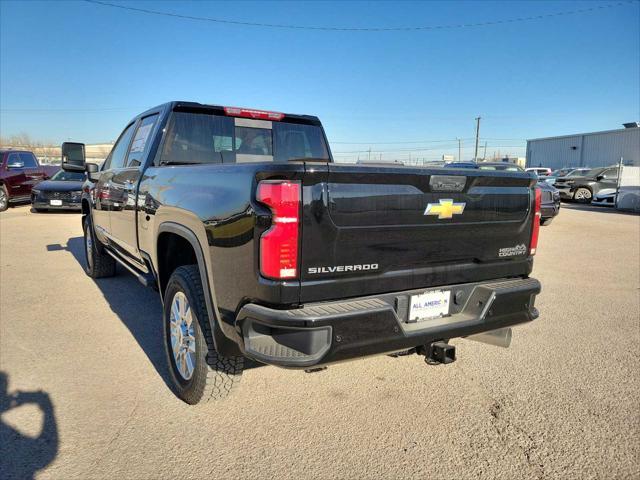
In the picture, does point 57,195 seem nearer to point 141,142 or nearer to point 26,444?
point 141,142

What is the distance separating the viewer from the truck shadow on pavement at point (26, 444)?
2.35 m

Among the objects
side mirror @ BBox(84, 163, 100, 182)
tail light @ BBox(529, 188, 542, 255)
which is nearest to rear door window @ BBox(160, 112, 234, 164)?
side mirror @ BBox(84, 163, 100, 182)

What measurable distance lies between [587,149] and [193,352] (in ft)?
150

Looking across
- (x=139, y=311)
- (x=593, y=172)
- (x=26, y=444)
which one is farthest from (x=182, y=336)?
(x=593, y=172)

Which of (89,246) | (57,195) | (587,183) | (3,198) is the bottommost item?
(89,246)

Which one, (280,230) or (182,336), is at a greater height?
(280,230)

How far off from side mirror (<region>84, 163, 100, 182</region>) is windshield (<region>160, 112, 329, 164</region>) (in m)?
2.01

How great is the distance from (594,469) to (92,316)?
4529 millimetres

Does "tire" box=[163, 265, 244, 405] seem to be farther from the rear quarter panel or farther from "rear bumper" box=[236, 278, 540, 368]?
"rear bumper" box=[236, 278, 540, 368]

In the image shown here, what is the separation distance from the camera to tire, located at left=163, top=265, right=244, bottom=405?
2732 mm

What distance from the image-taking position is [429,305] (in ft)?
8.61

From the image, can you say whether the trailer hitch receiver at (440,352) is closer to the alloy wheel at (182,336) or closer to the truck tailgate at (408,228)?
the truck tailgate at (408,228)

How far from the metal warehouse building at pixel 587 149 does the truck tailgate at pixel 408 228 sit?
3925 centimetres

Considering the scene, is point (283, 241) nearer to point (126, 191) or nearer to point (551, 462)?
point (551, 462)
